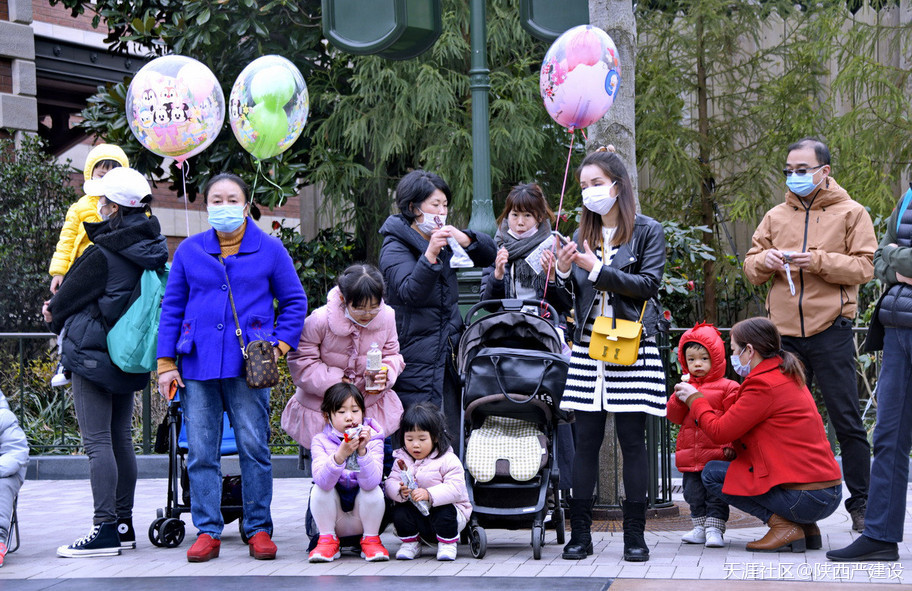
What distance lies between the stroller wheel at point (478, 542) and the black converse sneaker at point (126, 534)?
1.93 meters

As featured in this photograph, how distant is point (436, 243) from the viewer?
5812 mm

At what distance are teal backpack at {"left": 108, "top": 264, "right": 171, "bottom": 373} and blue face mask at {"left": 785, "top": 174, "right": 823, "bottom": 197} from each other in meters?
3.49

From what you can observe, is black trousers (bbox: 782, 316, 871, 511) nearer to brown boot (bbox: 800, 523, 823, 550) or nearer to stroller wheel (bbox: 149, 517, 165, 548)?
brown boot (bbox: 800, 523, 823, 550)

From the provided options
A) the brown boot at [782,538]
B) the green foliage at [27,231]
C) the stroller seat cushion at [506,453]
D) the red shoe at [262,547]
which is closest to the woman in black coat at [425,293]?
the stroller seat cushion at [506,453]

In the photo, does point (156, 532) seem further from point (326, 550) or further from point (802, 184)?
point (802, 184)

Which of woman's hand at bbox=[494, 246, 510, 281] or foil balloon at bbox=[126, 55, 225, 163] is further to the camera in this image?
foil balloon at bbox=[126, 55, 225, 163]

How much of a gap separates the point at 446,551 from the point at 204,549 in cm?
123

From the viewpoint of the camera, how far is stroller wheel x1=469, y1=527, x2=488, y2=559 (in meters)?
5.62

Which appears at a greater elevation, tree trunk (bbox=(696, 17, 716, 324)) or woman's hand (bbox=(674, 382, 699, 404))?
tree trunk (bbox=(696, 17, 716, 324))

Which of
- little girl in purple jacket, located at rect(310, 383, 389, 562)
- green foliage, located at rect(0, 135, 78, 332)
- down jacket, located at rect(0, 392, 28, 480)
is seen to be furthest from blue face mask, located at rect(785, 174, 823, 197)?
green foliage, located at rect(0, 135, 78, 332)

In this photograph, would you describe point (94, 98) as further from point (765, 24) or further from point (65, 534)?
point (765, 24)

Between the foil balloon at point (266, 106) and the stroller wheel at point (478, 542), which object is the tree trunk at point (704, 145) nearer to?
the foil balloon at point (266, 106)

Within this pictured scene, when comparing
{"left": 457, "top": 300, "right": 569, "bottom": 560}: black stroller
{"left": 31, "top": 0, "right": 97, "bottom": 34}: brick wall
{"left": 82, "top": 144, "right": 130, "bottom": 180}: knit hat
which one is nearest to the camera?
{"left": 457, "top": 300, "right": 569, "bottom": 560}: black stroller

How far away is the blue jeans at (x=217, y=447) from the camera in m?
5.78
